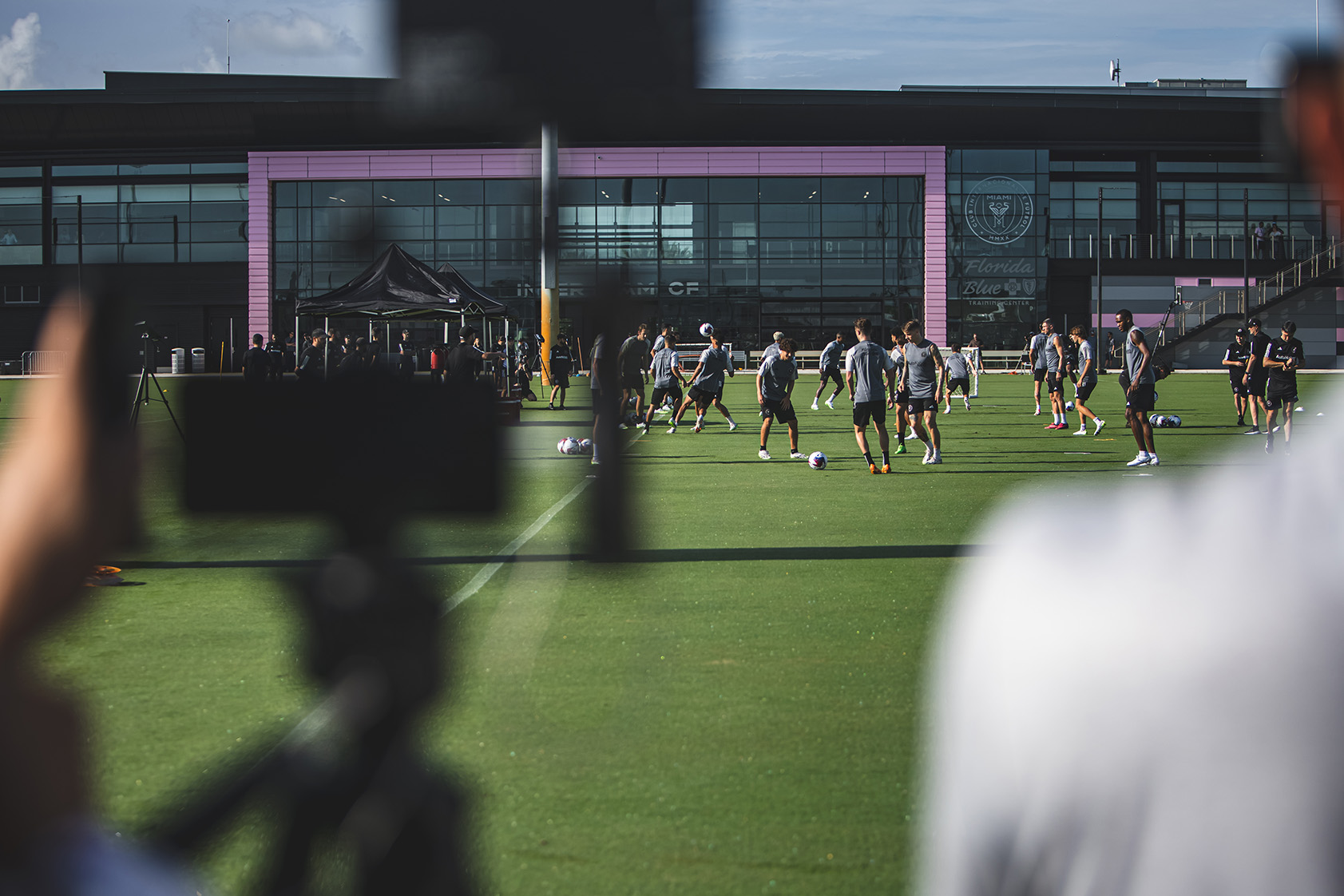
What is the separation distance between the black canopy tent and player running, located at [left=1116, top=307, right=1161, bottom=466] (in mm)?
12615

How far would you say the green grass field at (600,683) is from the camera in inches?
85.0

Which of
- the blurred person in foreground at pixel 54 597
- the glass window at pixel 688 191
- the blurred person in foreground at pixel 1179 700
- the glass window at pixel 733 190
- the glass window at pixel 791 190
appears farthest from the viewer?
the glass window at pixel 791 190

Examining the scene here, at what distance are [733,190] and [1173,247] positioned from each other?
22.6 m

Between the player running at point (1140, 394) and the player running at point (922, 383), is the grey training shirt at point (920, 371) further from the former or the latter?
the player running at point (1140, 394)

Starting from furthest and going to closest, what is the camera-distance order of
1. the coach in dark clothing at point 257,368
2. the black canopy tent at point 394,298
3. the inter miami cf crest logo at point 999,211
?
1. the inter miami cf crest logo at point 999,211
2. the black canopy tent at point 394,298
3. the coach in dark clothing at point 257,368

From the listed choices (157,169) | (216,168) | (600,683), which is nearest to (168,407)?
(600,683)

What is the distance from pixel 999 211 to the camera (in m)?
56.3

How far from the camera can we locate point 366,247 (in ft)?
4.96

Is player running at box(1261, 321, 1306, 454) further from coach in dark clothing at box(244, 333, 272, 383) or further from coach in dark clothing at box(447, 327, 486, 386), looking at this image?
coach in dark clothing at box(244, 333, 272, 383)

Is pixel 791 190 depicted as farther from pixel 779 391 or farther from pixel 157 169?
pixel 779 391

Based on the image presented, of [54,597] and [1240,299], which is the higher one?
[1240,299]

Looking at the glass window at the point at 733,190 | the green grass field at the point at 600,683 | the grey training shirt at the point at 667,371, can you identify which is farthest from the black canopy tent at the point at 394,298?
the glass window at the point at 733,190

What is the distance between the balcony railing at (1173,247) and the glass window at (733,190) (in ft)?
50.0

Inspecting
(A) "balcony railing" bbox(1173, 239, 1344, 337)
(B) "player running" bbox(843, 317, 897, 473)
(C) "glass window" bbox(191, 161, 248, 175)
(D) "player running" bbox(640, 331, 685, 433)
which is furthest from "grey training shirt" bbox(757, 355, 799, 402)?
(A) "balcony railing" bbox(1173, 239, 1344, 337)
